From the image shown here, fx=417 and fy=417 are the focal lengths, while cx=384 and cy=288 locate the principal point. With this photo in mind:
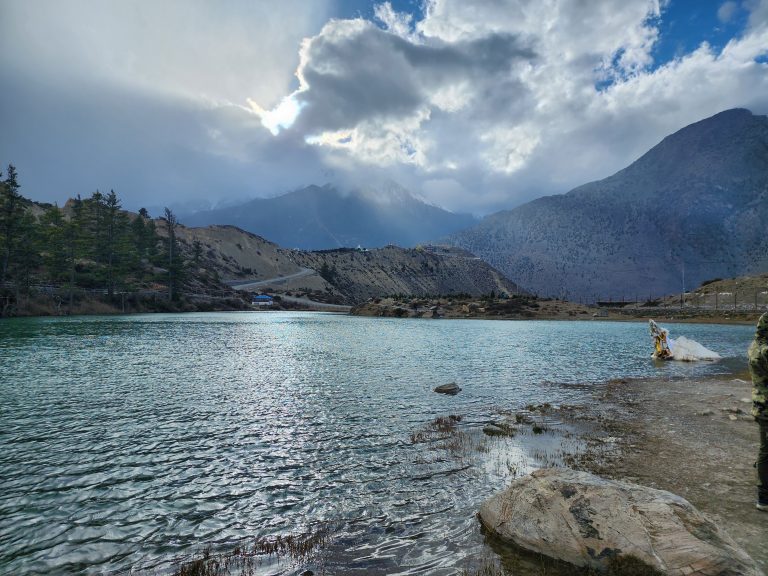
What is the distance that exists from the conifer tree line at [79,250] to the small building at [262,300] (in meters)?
29.6

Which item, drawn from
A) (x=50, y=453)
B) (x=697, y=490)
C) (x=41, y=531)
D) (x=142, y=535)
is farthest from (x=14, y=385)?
(x=697, y=490)

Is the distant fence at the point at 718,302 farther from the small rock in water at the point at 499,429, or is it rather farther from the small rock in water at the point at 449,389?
the small rock in water at the point at 499,429

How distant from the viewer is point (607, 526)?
27.3 ft

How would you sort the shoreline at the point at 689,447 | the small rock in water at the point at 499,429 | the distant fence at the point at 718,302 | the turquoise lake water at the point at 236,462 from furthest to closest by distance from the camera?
the distant fence at the point at 718,302 < the small rock in water at the point at 499,429 < the shoreline at the point at 689,447 < the turquoise lake water at the point at 236,462

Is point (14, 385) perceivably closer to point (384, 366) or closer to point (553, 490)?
point (384, 366)

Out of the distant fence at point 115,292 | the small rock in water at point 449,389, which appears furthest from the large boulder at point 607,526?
the distant fence at point 115,292

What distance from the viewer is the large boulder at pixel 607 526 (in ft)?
23.6

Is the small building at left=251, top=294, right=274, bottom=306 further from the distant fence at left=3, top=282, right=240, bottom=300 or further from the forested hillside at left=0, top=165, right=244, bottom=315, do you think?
the forested hillside at left=0, top=165, right=244, bottom=315

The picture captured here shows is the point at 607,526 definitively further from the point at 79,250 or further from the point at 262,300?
the point at 262,300

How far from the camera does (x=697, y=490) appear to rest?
1162 cm

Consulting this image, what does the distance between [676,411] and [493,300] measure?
121249 millimetres

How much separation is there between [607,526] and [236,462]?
37.2 ft

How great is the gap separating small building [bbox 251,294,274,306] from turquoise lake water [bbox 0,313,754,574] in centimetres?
13227

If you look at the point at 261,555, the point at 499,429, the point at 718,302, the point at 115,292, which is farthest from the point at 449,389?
the point at 718,302
